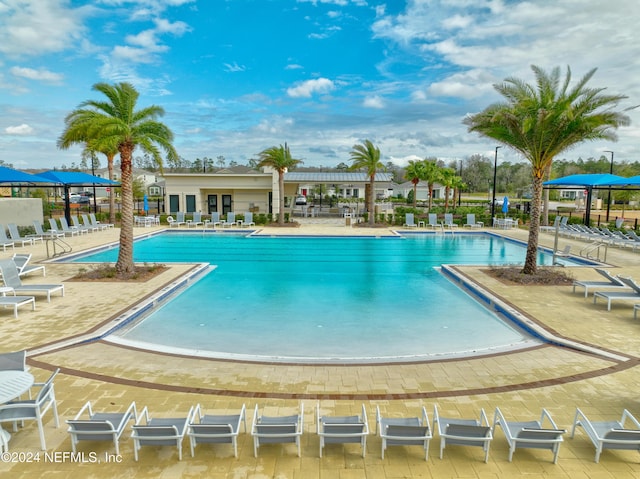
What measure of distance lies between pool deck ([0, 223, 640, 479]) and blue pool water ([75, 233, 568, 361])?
0.94m

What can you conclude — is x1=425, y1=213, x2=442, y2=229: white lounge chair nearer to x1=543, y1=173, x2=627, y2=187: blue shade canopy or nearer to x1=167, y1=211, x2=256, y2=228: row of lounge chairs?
x1=543, y1=173, x2=627, y2=187: blue shade canopy

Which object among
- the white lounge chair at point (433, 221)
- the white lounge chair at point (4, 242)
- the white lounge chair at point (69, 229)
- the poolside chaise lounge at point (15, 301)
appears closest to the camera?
the poolside chaise lounge at point (15, 301)

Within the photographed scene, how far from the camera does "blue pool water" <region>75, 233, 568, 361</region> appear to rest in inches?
332

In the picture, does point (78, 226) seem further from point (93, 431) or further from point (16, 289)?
point (93, 431)

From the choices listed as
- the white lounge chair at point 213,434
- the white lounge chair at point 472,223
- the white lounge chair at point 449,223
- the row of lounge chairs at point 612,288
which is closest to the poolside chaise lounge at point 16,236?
the white lounge chair at point 213,434

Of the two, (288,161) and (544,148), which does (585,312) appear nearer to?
(544,148)

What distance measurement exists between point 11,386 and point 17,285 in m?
7.14

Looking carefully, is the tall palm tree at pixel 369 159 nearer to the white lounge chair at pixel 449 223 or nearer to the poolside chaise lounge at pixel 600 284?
the white lounge chair at pixel 449 223

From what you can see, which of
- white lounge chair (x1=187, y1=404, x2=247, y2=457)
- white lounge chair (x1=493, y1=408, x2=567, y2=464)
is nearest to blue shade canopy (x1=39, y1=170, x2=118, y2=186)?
white lounge chair (x1=187, y1=404, x2=247, y2=457)

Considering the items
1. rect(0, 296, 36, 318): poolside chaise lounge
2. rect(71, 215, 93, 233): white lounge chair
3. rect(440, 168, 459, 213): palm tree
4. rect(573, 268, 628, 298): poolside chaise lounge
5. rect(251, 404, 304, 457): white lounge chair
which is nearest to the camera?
rect(251, 404, 304, 457): white lounge chair

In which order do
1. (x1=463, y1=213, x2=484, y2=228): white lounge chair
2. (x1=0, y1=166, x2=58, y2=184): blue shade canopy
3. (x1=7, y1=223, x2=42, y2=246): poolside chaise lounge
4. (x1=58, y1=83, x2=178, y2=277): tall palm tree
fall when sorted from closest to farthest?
1. (x1=58, y1=83, x2=178, y2=277): tall palm tree
2. (x1=0, y1=166, x2=58, y2=184): blue shade canopy
3. (x1=7, y1=223, x2=42, y2=246): poolside chaise lounge
4. (x1=463, y1=213, x2=484, y2=228): white lounge chair

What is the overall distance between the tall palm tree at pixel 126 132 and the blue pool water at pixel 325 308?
2.70 meters

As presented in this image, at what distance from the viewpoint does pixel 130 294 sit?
36.9ft

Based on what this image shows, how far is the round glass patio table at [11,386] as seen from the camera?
4480 mm
